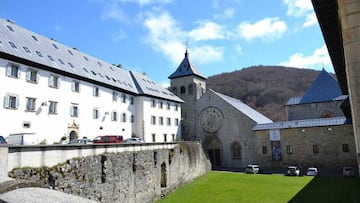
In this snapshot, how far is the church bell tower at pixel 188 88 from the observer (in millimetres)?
51438

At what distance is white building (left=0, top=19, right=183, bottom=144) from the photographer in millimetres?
22625

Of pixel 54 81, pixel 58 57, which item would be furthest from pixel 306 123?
pixel 58 57

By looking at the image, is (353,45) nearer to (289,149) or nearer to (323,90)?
(289,149)

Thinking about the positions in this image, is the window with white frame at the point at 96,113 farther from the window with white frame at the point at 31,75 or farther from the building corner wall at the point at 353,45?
the building corner wall at the point at 353,45

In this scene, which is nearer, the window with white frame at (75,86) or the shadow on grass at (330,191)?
the shadow on grass at (330,191)

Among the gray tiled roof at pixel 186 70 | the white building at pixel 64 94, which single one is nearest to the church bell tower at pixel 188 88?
the gray tiled roof at pixel 186 70

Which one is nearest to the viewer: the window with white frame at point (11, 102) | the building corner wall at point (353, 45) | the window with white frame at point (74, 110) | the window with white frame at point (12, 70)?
the building corner wall at point (353, 45)

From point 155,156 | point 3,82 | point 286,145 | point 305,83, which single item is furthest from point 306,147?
point 305,83

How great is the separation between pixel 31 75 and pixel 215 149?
1214 inches

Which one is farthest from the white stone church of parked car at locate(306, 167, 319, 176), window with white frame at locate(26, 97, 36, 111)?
window with white frame at locate(26, 97, 36, 111)

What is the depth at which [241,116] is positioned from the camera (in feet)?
145

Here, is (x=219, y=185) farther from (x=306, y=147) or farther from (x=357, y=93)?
(x=357, y=93)

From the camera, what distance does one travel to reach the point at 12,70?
2242 cm

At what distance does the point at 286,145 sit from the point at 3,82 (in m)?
33.2
